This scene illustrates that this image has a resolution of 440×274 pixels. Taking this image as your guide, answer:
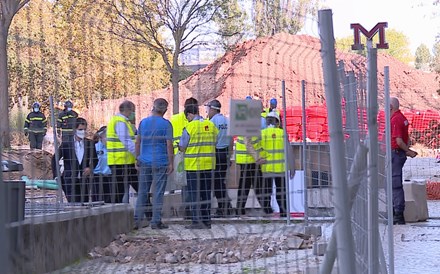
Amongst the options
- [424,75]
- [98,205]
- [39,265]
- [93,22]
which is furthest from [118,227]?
[424,75]

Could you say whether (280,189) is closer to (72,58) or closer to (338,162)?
(338,162)

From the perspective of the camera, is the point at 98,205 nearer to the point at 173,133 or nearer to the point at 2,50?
the point at 173,133

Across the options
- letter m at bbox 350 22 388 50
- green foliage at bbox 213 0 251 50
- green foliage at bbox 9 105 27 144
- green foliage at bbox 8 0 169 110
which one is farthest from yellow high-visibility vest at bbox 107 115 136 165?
letter m at bbox 350 22 388 50

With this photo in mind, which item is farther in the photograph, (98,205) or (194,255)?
(194,255)

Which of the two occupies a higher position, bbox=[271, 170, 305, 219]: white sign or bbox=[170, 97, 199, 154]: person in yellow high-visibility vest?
bbox=[170, 97, 199, 154]: person in yellow high-visibility vest

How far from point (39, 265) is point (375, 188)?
1.94m

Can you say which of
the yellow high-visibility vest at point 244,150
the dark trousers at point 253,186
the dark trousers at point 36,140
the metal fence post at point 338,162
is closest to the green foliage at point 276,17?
the metal fence post at point 338,162

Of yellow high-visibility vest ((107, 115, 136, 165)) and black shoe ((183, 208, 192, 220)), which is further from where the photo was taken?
black shoe ((183, 208, 192, 220))

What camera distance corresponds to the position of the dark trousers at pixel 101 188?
247 inches

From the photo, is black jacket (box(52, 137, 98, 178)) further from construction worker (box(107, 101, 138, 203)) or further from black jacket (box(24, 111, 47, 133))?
black jacket (box(24, 111, 47, 133))

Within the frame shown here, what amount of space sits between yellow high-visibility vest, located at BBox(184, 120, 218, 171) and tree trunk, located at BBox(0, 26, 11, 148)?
2.78m

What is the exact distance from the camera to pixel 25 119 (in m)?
4.07

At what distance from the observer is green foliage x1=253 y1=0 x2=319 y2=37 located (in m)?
4.66

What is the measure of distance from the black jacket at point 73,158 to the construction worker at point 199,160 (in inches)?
28.1
